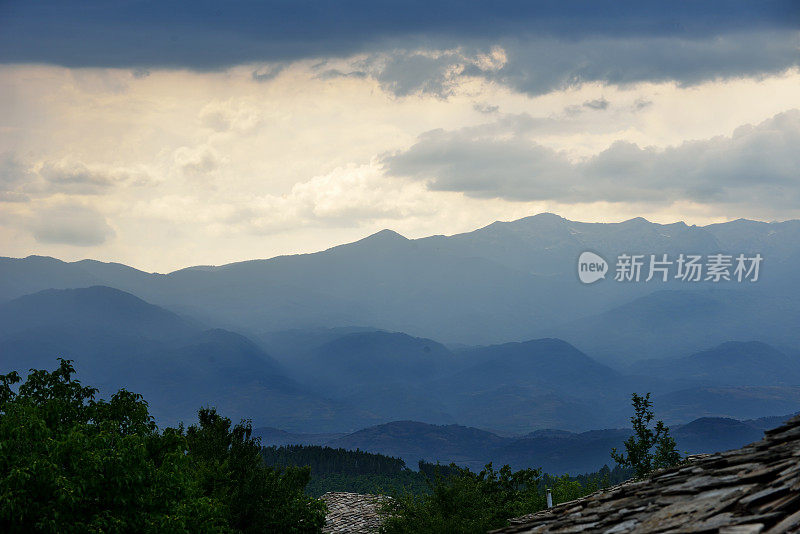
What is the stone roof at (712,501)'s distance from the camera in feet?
29.9

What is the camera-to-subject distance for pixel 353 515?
218 feet

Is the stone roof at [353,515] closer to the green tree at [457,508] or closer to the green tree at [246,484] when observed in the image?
the green tree at [457,508]

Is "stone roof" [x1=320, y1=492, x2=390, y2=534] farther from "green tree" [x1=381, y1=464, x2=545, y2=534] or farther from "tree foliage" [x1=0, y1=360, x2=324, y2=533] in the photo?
"tree foliage" [x1=0, y1=360, x2=324, y2=533]

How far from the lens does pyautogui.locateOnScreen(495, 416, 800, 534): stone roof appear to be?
911 centimetres

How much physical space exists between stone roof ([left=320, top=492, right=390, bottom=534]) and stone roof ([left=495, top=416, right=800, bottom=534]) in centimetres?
3806

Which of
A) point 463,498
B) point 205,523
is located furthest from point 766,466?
point 463,498

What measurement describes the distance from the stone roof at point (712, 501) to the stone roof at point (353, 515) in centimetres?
3806

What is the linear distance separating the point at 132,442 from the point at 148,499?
2141 mm

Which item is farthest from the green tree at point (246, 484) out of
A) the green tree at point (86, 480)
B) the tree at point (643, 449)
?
the tree at point (643, 449)

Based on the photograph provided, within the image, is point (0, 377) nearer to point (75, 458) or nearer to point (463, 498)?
point (75, 458)

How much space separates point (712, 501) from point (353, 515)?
59.9m

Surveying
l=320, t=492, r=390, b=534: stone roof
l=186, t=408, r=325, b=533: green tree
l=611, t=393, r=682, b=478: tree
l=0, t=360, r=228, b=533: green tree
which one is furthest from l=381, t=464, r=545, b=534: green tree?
l=0, t=360, r=228, b=533: green tree

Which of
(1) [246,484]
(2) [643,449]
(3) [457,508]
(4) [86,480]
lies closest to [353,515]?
(3) [457,508]

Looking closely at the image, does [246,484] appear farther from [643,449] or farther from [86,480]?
[643,449]
